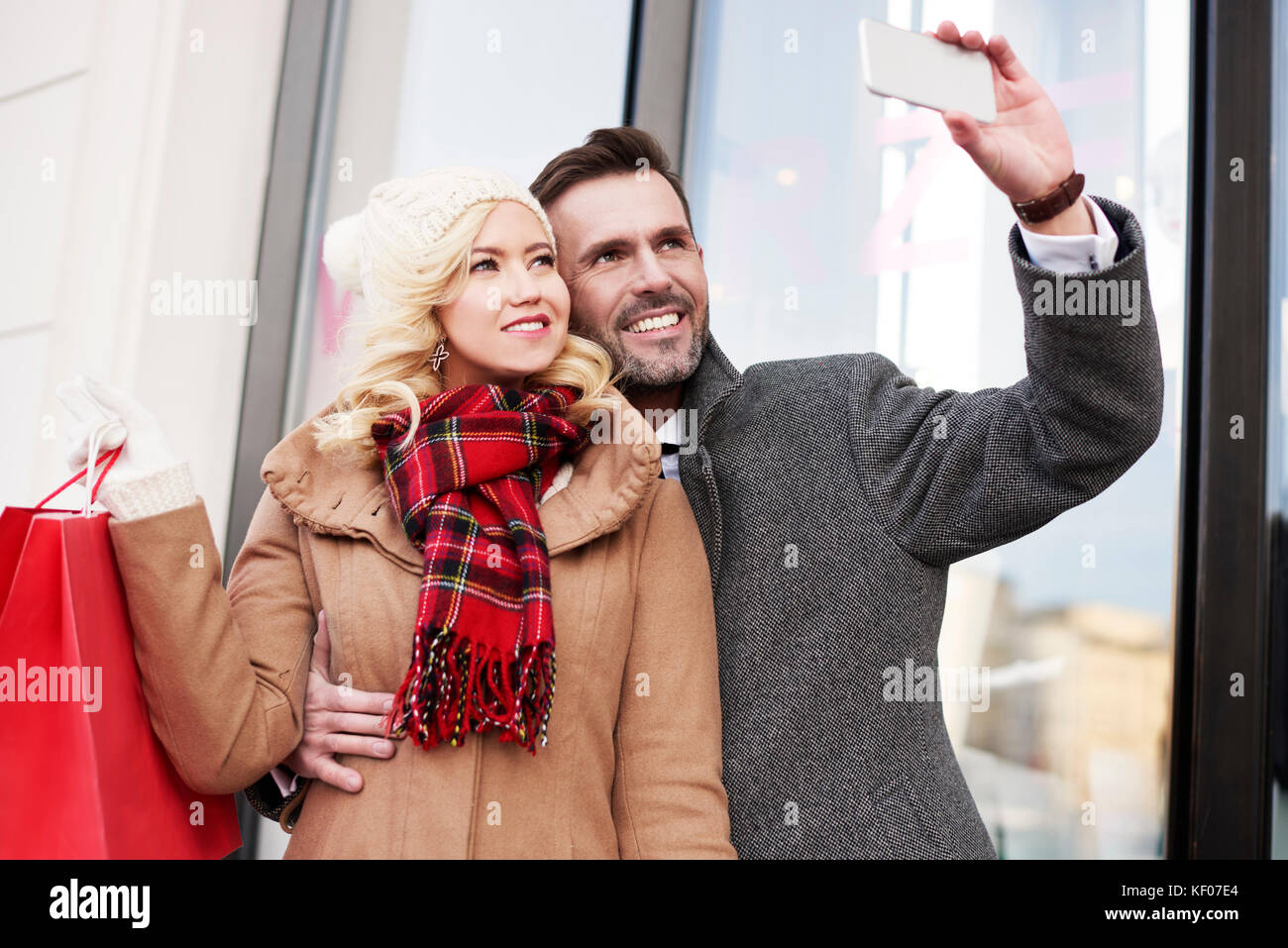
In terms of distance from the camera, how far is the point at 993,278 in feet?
7.20

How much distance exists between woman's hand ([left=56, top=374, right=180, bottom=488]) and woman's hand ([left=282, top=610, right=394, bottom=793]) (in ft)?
1.16

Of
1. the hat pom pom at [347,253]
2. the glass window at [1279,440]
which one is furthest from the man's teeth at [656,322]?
the glass window at [1279,440]

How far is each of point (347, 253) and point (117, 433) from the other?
50cm

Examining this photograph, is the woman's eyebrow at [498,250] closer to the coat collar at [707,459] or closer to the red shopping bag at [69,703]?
the coat collar at [707,459]

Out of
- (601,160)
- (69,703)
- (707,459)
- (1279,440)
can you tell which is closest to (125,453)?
(69,703)

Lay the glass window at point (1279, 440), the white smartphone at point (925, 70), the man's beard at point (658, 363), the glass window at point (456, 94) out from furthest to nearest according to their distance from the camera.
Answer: the glass window at point (456, 94) < the glass window at point (1279, 440) < the man's beard at point (658, 363) < the white smartphone at point (925, 70)

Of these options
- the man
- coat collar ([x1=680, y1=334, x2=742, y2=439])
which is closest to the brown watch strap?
the man

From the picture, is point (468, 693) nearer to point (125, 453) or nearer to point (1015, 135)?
point (125, 453)

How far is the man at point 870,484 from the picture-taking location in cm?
123

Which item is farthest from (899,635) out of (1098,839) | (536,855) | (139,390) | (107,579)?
(139,390)

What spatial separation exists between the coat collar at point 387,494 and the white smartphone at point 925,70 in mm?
539

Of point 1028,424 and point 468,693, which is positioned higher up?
point 1028,424
